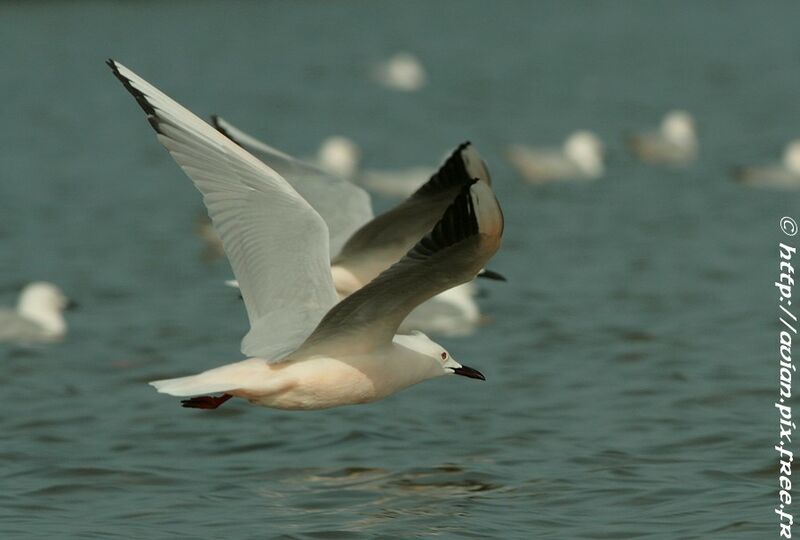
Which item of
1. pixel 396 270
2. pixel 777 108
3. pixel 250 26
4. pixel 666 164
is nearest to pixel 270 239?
pixel 396 270

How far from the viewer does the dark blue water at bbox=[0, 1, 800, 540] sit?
23.4 feet

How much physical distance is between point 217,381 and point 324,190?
2.89m

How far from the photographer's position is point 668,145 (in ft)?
61.9

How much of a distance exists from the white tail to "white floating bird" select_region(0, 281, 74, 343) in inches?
190

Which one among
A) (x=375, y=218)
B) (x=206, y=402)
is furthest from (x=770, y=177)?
(x=206, y=402)

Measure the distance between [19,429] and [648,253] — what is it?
6650mm

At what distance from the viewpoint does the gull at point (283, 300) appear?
20.7ft

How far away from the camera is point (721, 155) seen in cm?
1978

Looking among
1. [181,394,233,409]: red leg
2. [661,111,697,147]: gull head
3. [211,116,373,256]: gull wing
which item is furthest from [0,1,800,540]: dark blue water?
[211,116,373,256]: gull wing

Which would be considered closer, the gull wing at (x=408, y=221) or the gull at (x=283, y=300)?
the gull at (x=283, y=300)

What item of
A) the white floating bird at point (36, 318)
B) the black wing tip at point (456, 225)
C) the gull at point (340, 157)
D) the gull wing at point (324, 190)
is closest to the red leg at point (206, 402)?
the black wing tip at point (456, 225)

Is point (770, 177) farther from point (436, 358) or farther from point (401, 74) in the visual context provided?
point (436, 358)

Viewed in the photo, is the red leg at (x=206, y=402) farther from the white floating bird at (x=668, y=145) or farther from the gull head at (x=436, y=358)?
the white floating bird at (x=668, y=145)

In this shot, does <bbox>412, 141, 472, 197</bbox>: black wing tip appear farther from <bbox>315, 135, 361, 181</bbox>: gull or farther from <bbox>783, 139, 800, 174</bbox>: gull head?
<bbox>783, 139, 800, 174</bbox>: gull head
